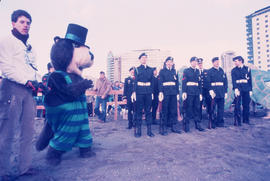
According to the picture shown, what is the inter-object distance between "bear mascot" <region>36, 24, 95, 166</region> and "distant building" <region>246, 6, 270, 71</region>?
9773 centimetres

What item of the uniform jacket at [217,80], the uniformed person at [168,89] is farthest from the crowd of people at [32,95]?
the uniform jacket at [217,80]

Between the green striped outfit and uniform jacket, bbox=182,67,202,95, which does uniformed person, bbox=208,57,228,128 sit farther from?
the green striped outfit

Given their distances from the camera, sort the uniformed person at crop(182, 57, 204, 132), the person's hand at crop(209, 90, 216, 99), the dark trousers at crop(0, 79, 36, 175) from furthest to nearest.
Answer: the person's hand at crop(209, 90, 216, 99), the uniformed person at crop(182, 57, 204, 132), the dark trousers at crop(0, 79, 36, 175)

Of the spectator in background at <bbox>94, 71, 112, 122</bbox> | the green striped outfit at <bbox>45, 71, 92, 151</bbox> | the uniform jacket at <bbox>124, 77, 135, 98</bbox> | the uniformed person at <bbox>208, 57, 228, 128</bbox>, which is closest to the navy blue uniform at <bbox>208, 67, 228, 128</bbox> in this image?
the uniformed person at <bbox>208, 57, 228, 128</bbox>

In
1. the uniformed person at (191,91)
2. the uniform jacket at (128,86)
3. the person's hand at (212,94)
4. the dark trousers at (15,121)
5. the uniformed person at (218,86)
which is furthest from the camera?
the uniform jacket at (128,86)

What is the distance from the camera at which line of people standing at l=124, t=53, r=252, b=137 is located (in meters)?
4.58

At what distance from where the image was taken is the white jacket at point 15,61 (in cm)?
202

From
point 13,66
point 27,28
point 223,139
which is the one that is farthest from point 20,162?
point 223,139

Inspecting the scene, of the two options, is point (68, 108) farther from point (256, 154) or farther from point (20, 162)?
point (256, 154)

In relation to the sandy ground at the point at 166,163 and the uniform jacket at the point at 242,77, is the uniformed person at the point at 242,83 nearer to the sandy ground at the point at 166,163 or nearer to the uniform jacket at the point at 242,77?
the uniform jacket at the point at 242,77

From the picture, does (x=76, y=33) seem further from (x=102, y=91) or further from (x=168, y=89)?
Result: (x=102, y=91)

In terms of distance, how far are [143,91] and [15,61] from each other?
292 centimetres

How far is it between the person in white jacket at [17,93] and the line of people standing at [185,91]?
105 inches

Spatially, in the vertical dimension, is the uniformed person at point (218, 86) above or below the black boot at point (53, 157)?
above
